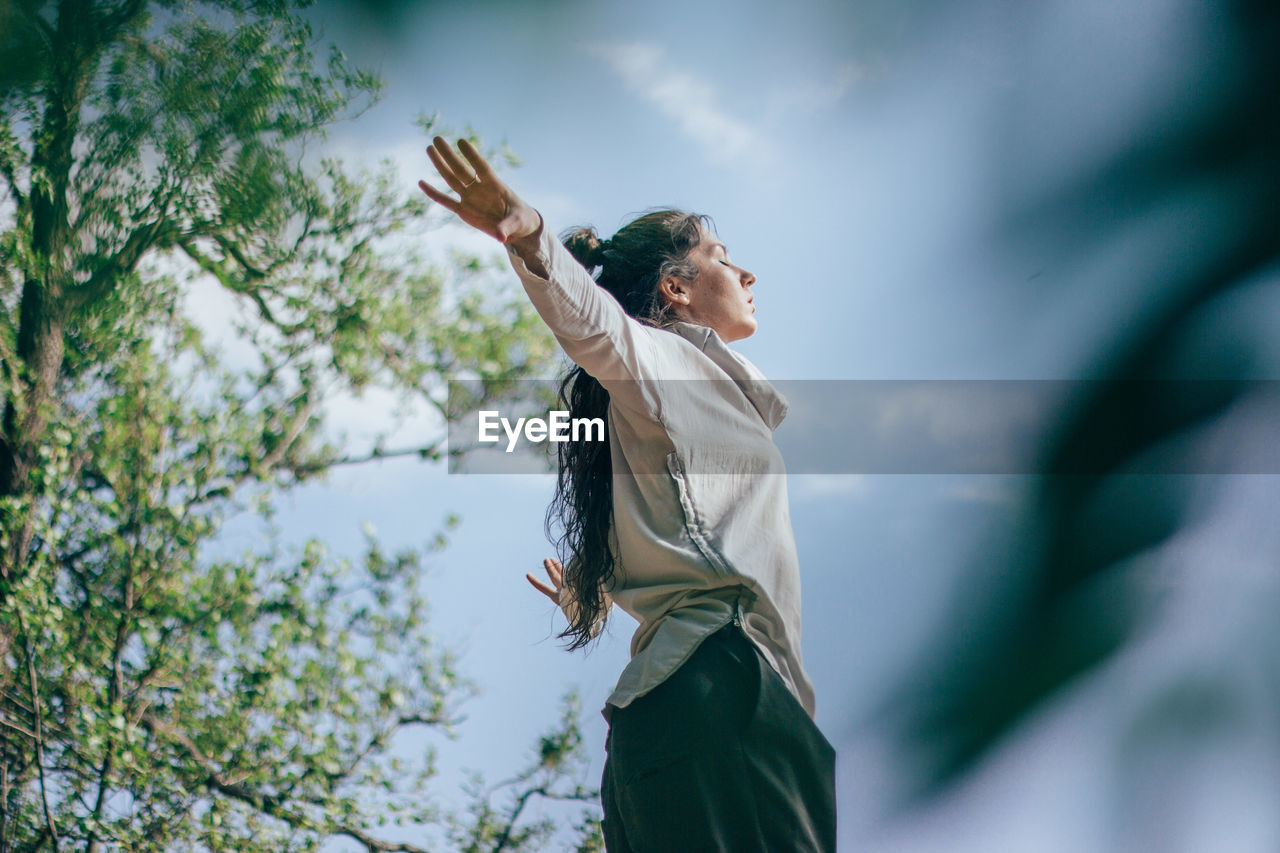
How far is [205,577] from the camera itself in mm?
3348

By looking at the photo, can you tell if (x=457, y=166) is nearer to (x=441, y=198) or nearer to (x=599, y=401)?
(x=441, y=198)

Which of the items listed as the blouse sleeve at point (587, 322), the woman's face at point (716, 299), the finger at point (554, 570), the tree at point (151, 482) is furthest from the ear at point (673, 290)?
the tree at point (151, 482)

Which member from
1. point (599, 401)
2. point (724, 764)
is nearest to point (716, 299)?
point (599, 401)

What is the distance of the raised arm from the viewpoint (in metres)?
1.01

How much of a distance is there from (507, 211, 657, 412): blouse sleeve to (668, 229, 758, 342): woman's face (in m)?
0.29

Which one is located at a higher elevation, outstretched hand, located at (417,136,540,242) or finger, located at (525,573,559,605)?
outstretched hand, located at (417,136,540,242)

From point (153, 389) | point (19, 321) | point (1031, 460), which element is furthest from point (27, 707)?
point (1031, 460)

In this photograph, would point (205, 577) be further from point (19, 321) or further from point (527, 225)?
point (527, 225)

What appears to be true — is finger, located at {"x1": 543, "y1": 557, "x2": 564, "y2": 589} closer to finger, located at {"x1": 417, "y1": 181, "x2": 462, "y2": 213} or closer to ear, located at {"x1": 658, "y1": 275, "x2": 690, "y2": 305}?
ear, located at {"x1": 658, "y1": 275, "x2": 690, "y2": 305}

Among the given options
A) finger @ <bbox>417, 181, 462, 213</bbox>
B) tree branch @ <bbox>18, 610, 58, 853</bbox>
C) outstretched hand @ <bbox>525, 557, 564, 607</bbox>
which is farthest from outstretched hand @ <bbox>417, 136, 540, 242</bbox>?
tree branch @ <bbox>18, 610, 58, 853</bbox>

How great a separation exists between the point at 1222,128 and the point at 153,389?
3191 mm

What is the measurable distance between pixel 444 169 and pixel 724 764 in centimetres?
63

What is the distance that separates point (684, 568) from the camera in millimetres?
1086

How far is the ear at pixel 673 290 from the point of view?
1426mm
